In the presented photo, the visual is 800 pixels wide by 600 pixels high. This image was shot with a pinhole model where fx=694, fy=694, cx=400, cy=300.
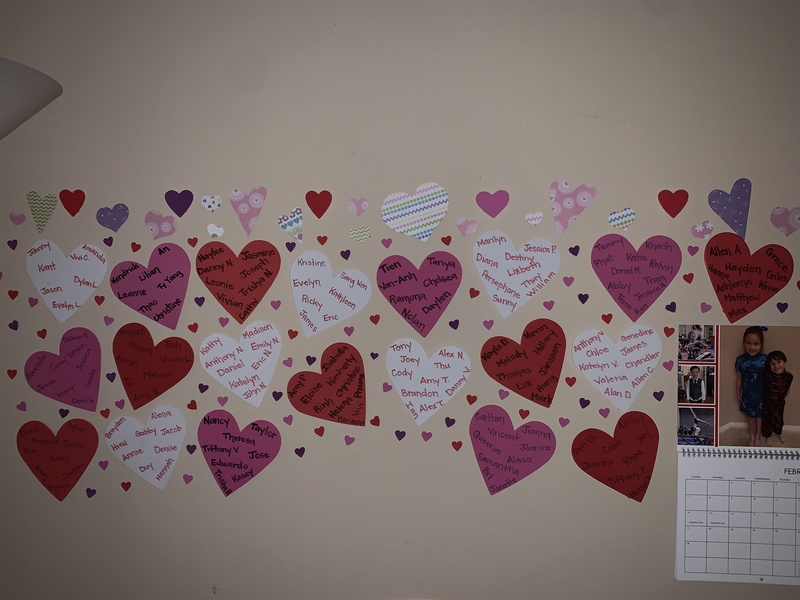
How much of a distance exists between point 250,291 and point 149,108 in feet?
1.63

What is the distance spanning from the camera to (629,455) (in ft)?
5.08

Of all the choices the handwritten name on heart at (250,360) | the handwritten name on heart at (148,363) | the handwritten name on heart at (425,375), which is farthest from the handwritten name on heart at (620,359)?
the handwritten name on heart at (148,363)

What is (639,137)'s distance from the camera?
1.55 meters

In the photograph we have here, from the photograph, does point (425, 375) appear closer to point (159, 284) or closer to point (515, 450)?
point (515, 450)

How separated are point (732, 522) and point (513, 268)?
75 centimetres

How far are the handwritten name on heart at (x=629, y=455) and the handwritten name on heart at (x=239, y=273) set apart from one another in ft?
2.74

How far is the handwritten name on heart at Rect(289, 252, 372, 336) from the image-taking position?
1.59m

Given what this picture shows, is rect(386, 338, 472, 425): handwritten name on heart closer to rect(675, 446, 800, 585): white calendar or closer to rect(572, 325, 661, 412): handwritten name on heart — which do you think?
rect(572, 325, 661, 412): handwritten name on heart

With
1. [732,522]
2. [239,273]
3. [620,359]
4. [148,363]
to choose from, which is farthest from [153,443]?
[732,522]

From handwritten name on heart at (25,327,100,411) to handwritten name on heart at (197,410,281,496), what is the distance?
28 centimetres

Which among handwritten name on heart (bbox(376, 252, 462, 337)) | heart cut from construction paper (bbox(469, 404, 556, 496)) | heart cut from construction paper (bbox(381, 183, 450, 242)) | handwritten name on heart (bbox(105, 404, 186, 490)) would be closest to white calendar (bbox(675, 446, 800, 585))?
heart cut from construction paper (bbox(469, 404, 556, 496))

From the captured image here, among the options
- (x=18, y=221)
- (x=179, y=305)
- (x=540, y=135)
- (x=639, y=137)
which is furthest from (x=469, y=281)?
(x=18, y=221)

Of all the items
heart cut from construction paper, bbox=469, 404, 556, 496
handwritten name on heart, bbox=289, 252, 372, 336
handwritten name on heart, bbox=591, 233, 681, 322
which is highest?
handwritten name on heart, bbox=591, 233, 681, 322

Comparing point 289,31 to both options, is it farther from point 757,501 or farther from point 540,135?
point 757,501
